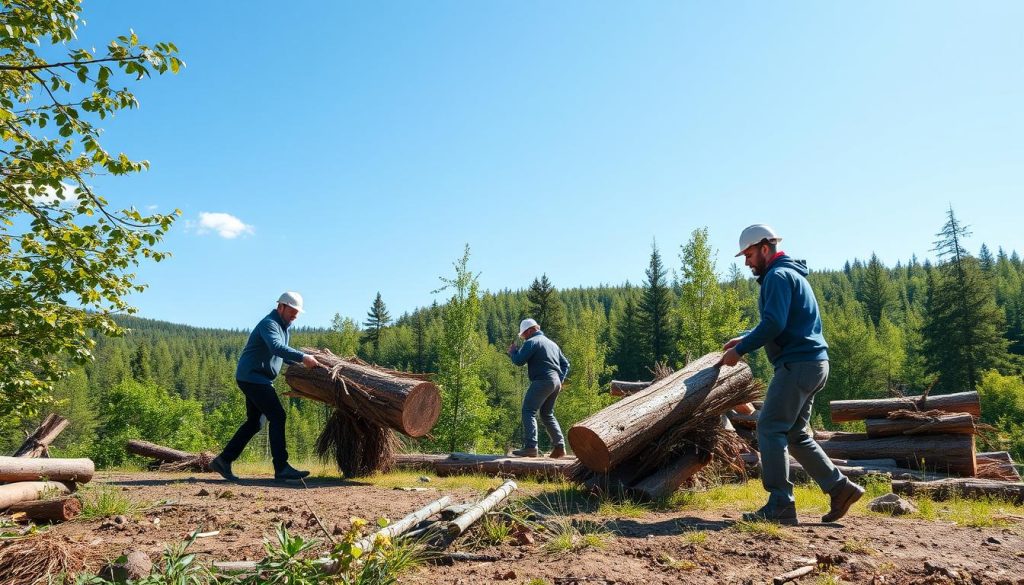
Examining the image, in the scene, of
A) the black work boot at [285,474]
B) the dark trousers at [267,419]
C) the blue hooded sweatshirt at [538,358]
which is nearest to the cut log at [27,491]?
the dark trousers at [267,419]

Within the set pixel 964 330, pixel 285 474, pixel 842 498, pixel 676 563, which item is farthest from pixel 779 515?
pixel 964 330

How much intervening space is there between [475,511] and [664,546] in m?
1.25

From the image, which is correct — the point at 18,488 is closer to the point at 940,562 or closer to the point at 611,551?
the point at 611,551

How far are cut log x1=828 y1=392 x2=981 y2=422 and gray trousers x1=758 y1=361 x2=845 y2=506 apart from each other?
13.5 feet

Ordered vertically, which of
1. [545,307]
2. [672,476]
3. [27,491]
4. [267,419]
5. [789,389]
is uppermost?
[545,307]

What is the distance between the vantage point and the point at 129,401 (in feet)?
134

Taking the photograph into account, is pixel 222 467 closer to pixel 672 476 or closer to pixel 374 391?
pixel 374 391

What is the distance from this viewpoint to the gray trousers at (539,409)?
846 centimetres

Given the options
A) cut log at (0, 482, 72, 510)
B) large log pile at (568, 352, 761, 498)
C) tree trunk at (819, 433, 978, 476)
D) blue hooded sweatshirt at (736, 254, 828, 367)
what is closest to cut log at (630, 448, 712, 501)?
large log pile at (568, 352, 761, 498)

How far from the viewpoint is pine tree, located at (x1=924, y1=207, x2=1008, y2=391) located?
37.8 m

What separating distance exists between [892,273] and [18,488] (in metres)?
153

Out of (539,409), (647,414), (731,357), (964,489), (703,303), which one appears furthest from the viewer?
(703,303)

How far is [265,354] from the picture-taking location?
6.99 meters

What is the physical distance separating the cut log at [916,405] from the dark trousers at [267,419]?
7.55 metres
